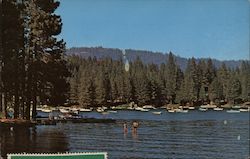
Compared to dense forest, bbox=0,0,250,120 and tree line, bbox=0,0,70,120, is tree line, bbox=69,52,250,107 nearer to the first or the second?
dense forest, bbox=0,0,250,120

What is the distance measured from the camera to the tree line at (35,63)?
34812mm

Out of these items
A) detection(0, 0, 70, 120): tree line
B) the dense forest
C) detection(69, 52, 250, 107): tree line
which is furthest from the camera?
detection(69, 52, 250, 107): tree line

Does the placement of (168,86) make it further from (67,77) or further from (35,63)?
(35,63)

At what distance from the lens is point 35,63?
4112 cm

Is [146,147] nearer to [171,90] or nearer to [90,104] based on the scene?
[90,104]

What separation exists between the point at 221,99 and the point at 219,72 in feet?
30.1

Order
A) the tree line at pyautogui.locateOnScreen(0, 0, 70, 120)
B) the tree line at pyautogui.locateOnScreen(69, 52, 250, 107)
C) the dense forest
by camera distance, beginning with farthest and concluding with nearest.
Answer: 1. the tree line at pyautogui.locateOnScreen(69, 52, 250, 107)
2. the tree line at pyautogui.locateOnScreen(0, 0, 70, 120)
3. the dense forest

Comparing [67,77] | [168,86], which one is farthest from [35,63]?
[168,86]

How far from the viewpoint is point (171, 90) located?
16088 centimetres

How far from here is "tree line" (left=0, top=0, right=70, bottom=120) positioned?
34812 mm

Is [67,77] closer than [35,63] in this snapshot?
No

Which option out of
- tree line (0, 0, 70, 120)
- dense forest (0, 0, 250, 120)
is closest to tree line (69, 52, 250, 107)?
dense forest (0, 0, 250, 120)

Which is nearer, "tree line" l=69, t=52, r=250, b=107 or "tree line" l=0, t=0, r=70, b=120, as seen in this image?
"tree line" l=0, t=0, r=70, b=120

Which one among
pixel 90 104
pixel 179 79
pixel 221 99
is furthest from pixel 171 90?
pixel 90 104
